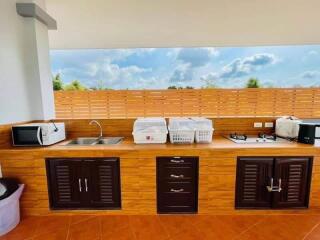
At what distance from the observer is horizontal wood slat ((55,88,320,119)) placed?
4223 mm

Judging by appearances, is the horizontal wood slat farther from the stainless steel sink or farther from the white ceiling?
the stainless steel sink

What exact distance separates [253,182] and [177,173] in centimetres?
82

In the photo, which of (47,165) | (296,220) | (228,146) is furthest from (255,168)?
(47,165)

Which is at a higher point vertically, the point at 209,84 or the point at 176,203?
the point at 209,84

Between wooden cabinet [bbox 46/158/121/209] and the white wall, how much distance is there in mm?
796

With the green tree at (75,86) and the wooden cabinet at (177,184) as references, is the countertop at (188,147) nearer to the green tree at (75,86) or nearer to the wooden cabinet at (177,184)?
the wooden cabinet at (177,184)

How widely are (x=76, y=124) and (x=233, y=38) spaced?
3.16 m

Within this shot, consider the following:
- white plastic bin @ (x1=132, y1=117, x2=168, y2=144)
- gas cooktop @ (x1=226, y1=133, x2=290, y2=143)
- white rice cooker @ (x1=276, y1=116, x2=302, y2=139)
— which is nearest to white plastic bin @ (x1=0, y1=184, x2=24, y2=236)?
white plastic bin @ (x1=132, y1=117, x2=168, y2=144)

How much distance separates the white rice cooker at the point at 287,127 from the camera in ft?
6.95

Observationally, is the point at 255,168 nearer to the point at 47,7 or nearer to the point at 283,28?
the point at 283,28

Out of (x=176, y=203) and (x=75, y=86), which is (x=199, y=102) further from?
(x=75, y=86)

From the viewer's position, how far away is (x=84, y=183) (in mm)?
1938

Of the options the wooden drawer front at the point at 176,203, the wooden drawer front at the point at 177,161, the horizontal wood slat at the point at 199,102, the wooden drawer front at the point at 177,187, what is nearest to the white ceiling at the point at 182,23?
the horizontal wood slat at the point at 199,102

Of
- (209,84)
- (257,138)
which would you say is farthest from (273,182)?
(209,84)
